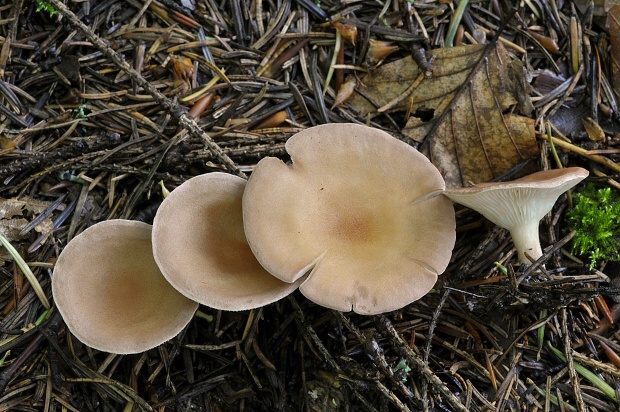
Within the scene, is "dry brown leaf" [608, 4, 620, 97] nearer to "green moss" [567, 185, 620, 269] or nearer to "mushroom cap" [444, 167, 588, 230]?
"green moss" [567, 185, 620, 269]

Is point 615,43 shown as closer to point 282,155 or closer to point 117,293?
point 282,155

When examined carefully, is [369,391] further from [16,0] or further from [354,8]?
[16,0]

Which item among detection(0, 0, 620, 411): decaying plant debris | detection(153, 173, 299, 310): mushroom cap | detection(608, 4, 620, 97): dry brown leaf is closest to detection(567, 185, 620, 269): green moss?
detection(0, 0, 620, 411): decaying plant debris

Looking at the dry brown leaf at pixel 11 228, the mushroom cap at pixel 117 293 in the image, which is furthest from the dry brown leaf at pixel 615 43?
the dry brown leaf at pixel 11 228

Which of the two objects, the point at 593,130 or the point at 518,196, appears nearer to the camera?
the point at 518,196

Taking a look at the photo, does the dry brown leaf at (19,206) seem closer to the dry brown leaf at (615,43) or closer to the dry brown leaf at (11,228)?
the dry brown leaf at (11,228)

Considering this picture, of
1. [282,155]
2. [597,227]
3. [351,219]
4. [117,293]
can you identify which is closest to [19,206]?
[117,293]
